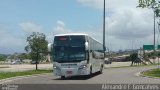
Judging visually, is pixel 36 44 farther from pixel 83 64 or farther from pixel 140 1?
pixel 83 64

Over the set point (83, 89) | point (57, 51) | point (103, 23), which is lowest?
point (83, 89)

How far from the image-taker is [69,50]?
Answer: 32438 millimetres

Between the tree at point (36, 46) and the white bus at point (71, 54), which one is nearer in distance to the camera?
the white bus at point (71, 54)

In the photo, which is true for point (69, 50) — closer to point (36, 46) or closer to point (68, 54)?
point (68, 54)

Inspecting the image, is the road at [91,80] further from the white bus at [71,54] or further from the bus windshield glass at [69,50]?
the bus windshield glass at [69,50]

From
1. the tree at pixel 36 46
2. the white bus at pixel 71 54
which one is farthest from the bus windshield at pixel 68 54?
the tree at pixel 36 46

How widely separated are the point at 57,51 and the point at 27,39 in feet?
81.3

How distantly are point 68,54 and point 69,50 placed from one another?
0.99ft

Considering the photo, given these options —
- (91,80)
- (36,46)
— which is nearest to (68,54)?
(91,80)

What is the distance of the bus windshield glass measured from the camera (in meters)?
32.4

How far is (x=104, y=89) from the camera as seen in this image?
20.5m

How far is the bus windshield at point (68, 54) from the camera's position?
32.4m

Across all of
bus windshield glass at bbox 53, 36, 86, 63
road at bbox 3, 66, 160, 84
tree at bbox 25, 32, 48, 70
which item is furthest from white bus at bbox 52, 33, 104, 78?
tree at bbox 25, 32, 48, 70

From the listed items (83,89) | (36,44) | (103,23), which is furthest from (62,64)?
(103,23)
